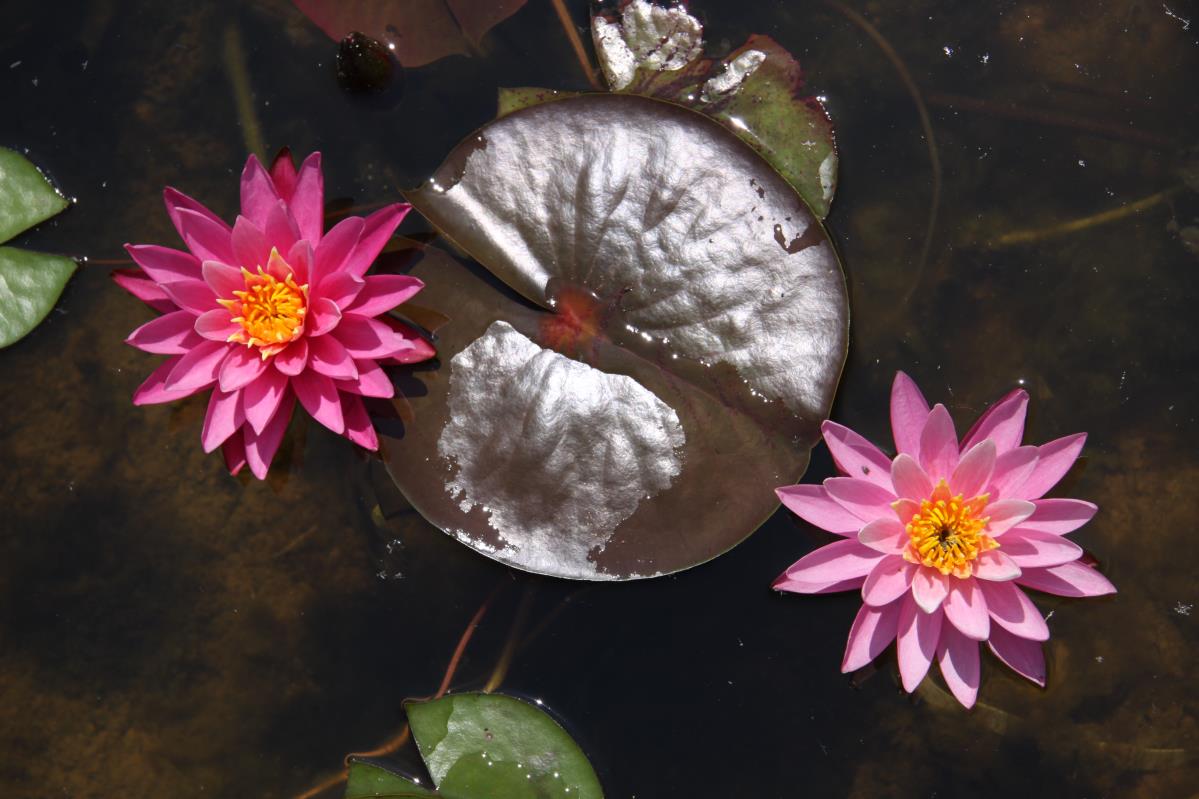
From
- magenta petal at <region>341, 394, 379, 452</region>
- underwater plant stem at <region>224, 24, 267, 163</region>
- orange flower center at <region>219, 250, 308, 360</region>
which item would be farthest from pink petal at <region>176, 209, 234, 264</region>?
underwater plant stem at <region>224, 24, 267, 163</region>

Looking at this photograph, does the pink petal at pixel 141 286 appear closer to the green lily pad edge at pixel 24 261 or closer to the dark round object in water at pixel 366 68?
the green lily pad edge at pixel 24 261

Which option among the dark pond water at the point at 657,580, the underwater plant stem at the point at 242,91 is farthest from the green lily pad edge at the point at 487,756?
the underwater plant stem at the point at 242,91

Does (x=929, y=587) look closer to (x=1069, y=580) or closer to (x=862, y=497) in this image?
(x=862, y=497)

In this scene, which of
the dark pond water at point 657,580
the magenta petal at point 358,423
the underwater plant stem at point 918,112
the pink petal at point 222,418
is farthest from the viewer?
the underwater plant stem at point 918,112

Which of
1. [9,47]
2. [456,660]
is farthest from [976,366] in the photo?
[9,47]

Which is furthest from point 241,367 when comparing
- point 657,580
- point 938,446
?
point 938,446

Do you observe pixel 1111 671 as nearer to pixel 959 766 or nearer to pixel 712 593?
pixel 959 766

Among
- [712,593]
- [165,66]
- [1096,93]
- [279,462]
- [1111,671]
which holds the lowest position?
[1111,671]
